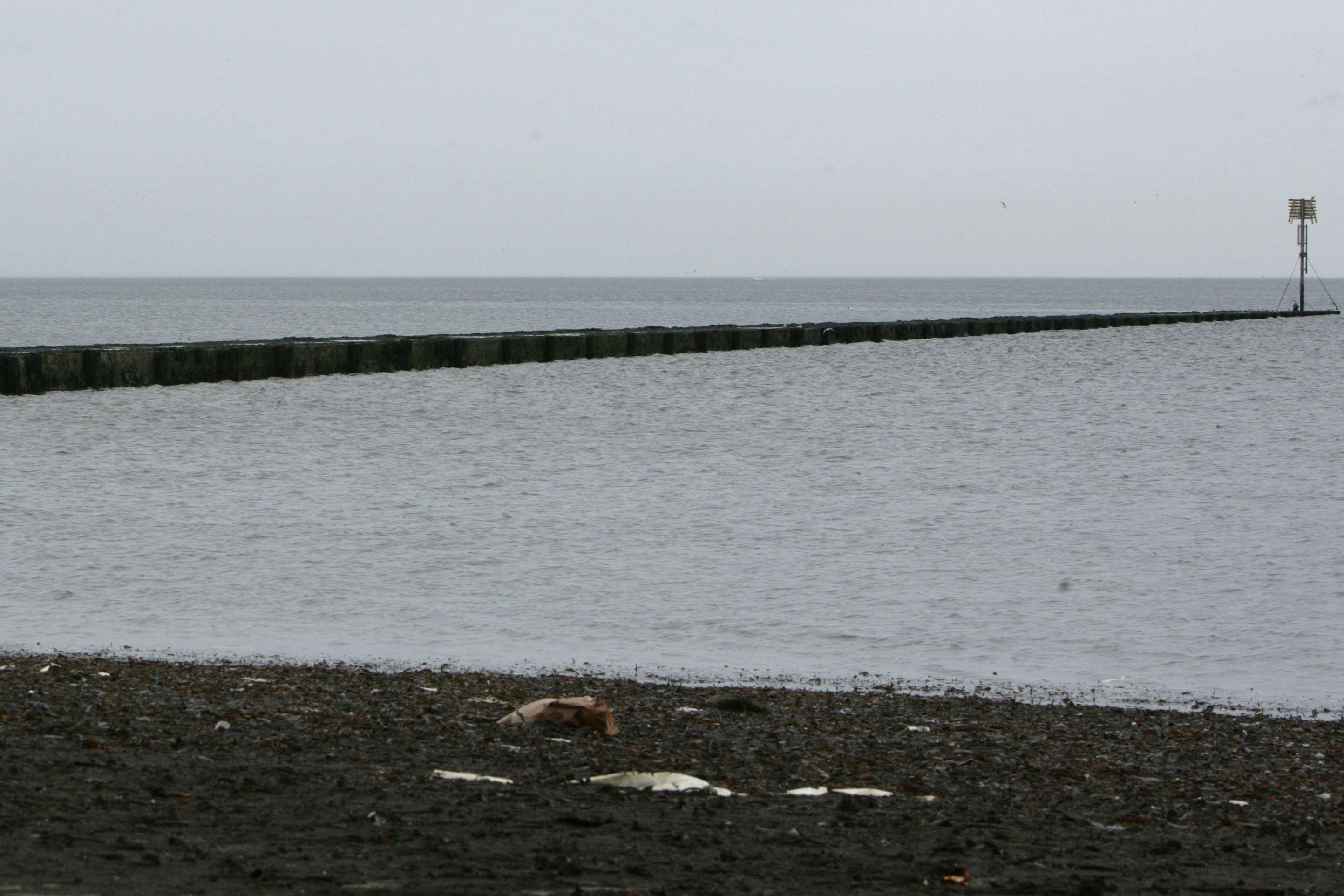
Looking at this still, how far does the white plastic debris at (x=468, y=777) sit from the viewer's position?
588cm

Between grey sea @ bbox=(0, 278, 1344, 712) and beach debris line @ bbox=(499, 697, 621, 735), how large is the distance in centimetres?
268

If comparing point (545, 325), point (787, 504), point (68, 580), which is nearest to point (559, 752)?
point (68, 580)

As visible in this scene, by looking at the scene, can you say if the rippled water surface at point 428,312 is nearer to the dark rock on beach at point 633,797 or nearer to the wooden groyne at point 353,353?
the wooden groyne at point 353,353

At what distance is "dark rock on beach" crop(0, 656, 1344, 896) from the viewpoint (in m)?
4.67

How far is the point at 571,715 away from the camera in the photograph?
7.11 meters

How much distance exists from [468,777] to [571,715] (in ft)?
3.98

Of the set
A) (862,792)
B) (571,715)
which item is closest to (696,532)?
(571,715)

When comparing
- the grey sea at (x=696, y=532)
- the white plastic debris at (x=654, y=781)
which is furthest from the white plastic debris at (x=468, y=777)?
the grey sea at (x=696, y=532)

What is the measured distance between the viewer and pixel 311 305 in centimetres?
14675

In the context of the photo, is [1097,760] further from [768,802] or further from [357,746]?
[357,746]

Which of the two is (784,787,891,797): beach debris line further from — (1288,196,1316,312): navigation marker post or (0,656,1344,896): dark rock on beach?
(1288,196,1316,312): navigation marker post

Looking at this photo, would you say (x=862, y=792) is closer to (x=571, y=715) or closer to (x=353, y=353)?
(x=571, y=715)

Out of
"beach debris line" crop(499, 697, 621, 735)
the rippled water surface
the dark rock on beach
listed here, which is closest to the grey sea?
the dark rock on beach

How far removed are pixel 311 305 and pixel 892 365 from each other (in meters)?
103
